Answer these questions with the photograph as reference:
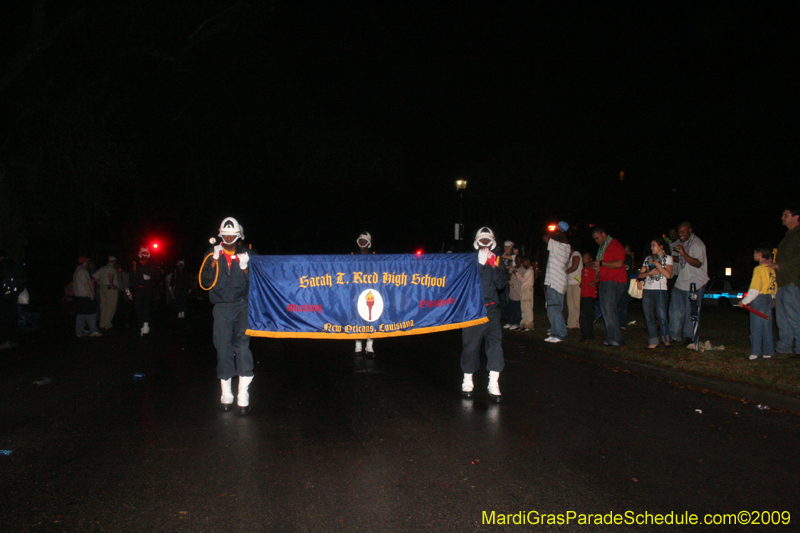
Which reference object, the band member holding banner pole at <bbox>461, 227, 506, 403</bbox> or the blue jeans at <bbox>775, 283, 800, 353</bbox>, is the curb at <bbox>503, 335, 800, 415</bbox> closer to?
the blue jeans at <bbox>775, 283, 800, 353</bbox>

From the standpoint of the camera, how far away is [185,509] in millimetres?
3891

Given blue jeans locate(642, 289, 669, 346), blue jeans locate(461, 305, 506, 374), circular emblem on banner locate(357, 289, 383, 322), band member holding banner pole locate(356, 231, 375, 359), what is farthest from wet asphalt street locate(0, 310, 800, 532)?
blue jeans locate(642, 289, 669, 346)

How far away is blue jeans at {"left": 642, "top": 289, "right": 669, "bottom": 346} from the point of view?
972 cm

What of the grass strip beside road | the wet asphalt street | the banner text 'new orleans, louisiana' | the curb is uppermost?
the banner text 'new orleans, louisiana'

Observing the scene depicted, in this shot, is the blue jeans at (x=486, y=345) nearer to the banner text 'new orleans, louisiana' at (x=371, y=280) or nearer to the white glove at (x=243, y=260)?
the banner text 'new orleans, louisiana' at (x=371, y=280)

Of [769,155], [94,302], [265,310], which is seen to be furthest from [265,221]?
[265,310]

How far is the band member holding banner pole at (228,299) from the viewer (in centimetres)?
621

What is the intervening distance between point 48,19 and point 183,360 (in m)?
11.7

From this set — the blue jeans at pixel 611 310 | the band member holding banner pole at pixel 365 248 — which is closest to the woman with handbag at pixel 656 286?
the blue jeans at pixel 611 310

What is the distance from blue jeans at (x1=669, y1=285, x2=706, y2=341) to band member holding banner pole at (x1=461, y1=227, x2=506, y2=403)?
4449mm

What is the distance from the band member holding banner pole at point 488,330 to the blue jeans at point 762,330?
4470 mm

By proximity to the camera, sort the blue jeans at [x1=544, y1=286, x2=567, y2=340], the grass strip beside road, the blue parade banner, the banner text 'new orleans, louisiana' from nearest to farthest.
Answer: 1. the blue parade banner
2. the banner text 'new orleans, louisiana'
3. the grass strip beside road
4. the blue jeans at [x1=544, y1=286, x2=567, y2=340]

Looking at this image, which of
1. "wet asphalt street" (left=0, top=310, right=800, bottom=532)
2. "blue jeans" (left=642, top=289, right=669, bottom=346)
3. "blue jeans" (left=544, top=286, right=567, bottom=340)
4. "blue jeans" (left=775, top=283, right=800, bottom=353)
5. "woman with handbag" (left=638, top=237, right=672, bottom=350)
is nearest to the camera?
"wet asphalt street" (left=0, top=310, right=800, bottom=532)

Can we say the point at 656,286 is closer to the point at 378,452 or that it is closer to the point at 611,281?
the point at 611,281
